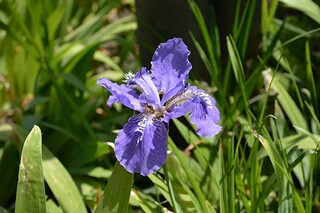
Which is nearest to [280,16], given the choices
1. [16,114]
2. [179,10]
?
[179,10]

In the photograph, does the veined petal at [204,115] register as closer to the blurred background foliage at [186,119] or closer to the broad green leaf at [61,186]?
the blurred background foliage at [186,119]

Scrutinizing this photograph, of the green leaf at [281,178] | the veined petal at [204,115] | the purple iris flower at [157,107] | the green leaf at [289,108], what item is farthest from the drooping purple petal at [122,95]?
the green leaf at [289,108]

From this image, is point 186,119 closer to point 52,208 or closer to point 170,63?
point 52,208

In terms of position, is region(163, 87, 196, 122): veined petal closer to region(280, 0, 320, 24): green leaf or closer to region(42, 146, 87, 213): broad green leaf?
region(42, 146, 87, 213): broad green leaf

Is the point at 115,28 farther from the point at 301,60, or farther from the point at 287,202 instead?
the point at 287,202

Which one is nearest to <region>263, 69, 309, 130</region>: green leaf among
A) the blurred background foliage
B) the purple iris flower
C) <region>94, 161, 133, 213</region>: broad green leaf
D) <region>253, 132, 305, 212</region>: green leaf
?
the blurred background foliage

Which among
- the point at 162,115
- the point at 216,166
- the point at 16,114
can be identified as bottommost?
the point at 216,166
